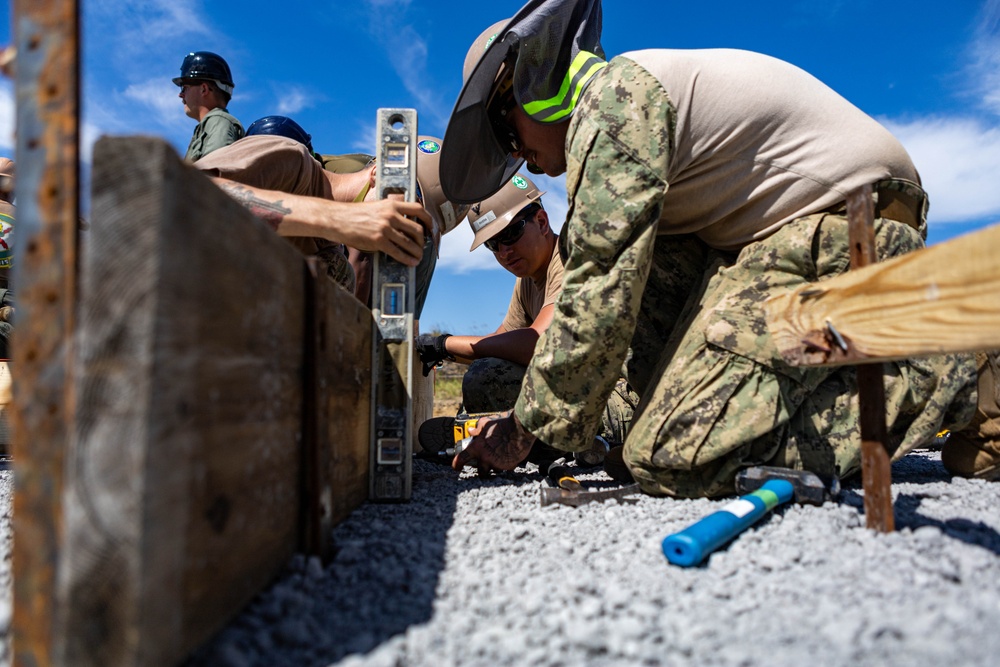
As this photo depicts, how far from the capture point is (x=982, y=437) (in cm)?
249

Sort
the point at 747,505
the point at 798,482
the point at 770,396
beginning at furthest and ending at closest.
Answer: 1. the point at 770,396
2. the point at 798,482
3. the point at 747,505

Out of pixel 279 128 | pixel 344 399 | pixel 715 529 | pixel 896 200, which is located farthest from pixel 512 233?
pixel 715 529

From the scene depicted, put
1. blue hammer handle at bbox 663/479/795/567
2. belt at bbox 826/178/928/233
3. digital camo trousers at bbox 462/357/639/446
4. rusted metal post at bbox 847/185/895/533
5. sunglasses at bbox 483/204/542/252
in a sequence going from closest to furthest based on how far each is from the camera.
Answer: blue hammer handle at bbox 663/479/795/567
rusted metal post at bbox 847/185/895/533
belt at bbox 826/178/928/233
digital camo trousers at bbox 462/357/639/446
sunglasses at bbox 483/204/542/252

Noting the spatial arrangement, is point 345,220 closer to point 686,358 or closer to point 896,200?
point 686,358

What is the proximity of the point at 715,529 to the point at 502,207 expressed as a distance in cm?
283

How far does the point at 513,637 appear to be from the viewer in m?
1.11

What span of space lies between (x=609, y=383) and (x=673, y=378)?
0.26 metres

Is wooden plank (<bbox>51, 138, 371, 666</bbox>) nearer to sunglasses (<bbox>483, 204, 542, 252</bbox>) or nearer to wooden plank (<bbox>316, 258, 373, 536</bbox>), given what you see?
wooden plank (<bbox>316, 258, 373, 536</bbox>)

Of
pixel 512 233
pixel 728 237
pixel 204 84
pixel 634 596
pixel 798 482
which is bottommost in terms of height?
pixel 634 596

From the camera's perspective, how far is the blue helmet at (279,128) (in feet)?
12.3

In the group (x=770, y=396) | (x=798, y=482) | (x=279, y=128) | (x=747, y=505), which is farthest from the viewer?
(x=279, y=128)

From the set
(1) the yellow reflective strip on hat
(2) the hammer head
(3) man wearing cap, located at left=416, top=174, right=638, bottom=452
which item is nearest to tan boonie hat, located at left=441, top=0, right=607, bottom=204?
(1) the yellow reflective strip on hat

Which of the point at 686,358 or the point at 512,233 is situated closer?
the point at 686,358

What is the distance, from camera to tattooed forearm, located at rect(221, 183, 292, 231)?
7.60ft
